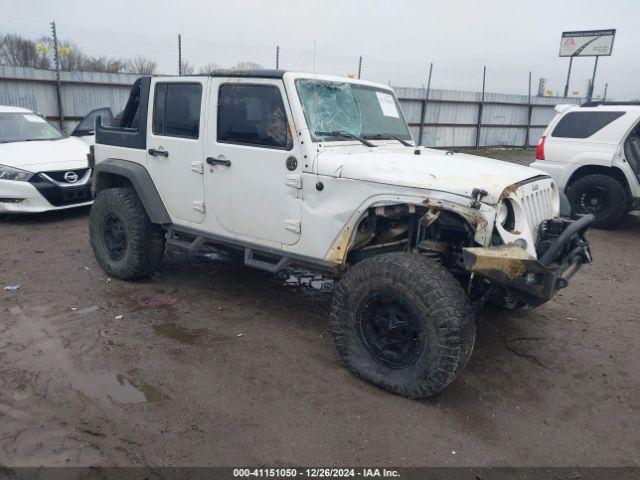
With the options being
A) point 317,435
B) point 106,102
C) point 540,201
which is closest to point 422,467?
point 317,435

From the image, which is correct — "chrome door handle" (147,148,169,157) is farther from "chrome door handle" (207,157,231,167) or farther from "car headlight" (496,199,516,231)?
"car headlight" (496,199,516,231)

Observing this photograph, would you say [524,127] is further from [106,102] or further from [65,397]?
[65,397]

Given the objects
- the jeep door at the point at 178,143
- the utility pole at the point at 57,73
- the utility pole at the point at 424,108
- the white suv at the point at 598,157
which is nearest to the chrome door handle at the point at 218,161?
the jeep door at the point at 178,143

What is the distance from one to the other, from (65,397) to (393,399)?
6.71 ft

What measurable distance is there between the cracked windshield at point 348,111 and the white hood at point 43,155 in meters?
4.97

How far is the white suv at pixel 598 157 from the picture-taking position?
7.52 m

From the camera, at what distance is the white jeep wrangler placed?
10.1 ft

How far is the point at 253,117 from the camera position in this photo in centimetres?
394

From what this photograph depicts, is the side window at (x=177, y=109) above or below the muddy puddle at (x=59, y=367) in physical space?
above

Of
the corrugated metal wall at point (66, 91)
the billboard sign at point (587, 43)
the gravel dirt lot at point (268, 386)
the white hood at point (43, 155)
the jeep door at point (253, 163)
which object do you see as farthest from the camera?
the billboard sign at point (587, 43)

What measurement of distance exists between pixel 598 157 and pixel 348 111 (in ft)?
17.4

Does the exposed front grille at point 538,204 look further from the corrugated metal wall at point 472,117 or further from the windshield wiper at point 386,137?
the corrugated metal wall at point 472,117

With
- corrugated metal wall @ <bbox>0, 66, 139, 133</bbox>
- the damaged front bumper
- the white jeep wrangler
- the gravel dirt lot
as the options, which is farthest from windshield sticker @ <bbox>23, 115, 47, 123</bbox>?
the damaged front bumper

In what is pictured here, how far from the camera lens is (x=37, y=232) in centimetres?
691
